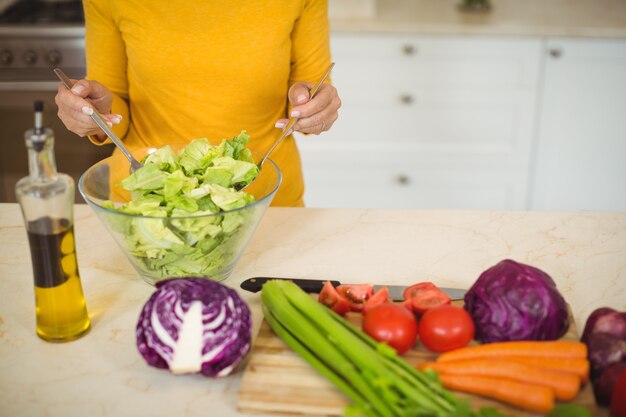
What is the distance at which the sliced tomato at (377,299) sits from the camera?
1054 millimetres

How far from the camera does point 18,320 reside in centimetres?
112

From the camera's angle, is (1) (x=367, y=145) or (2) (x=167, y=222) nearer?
(2) (x=167, y=222)

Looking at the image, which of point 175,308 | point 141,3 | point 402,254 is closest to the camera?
point 175,308

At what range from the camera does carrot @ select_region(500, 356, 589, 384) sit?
3.00 feet

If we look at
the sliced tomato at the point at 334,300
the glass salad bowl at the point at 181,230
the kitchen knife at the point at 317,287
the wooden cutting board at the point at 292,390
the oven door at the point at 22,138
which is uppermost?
the glass salad bowl at the point at 181,230

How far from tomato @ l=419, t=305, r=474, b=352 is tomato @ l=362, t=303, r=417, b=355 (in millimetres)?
18

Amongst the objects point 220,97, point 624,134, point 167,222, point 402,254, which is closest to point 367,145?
point 624,134

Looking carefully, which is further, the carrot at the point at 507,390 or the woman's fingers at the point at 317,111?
the woman's fingers at the point at 317,111

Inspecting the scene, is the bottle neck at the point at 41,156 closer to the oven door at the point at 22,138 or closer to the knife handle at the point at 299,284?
the knife handle at the point at 299,284

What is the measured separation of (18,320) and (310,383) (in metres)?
0.49

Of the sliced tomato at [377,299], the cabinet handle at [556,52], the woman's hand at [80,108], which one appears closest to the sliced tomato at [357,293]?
the sliced tomato at [377,299]

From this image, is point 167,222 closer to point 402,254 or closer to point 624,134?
point 402,254

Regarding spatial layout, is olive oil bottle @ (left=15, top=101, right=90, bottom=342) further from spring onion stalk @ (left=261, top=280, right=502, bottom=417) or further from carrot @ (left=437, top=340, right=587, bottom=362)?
carrot @ (left=437, top=340, right=587, bottom=362)

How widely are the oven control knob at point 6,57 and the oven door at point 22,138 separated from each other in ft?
0.25
